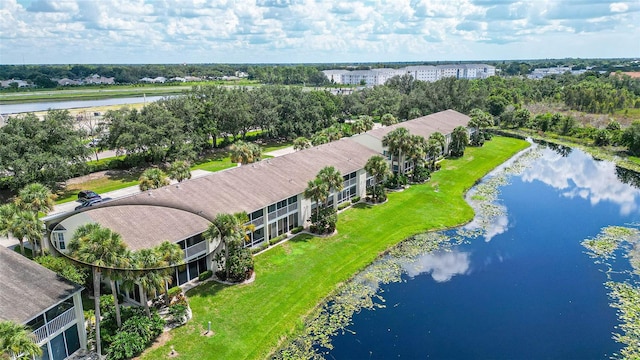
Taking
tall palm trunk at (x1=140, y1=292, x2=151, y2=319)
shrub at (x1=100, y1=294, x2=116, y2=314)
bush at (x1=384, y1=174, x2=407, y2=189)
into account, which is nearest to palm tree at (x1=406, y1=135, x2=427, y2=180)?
bush at (x1=384, y1=174, x2=407, y2=189)

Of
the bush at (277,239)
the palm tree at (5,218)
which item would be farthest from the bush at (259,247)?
the palm tree at (5,218)

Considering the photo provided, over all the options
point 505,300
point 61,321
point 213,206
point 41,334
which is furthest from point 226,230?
point 505,300

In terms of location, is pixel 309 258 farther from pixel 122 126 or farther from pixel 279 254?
pixel 122 126

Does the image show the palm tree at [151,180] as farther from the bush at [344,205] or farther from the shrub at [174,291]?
the bush at [344,205]

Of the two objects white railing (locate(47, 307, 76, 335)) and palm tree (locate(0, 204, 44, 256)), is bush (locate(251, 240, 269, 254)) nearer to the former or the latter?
white railing (locate(47, 307, 76, 335))

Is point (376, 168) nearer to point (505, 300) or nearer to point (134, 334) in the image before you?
point (505, 300)

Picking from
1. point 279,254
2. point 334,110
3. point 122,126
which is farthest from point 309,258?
point 334,110
